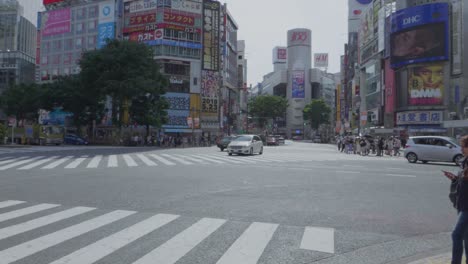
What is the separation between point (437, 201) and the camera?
30.9 feet

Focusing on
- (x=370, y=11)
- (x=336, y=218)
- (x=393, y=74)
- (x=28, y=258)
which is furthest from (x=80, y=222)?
(x=370, y=11)

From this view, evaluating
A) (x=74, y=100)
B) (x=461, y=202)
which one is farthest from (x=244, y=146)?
(x=74, y=100)

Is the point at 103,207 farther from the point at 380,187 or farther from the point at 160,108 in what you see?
the point at 160,108

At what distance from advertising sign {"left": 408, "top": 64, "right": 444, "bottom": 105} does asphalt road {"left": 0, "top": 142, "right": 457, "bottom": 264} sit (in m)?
43.7

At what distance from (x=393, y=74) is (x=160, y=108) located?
1319 inches

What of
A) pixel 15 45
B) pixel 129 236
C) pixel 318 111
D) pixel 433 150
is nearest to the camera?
pixel 129 236

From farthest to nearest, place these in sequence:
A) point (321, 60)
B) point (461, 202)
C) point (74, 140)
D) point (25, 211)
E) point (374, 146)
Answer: point (321, 60) → point (74, 140) → point (374, 146) → point (25, 211) → point (461, 202)

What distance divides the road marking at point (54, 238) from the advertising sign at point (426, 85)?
170ft

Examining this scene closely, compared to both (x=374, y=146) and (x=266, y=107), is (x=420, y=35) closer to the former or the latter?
(x=374, y=146)

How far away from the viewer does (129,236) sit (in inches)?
237

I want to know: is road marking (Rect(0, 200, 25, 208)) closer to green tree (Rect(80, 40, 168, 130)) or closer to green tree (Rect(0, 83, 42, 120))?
green tree (Rect(80, 40, 168, 130))

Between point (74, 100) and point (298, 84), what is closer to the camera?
point (74, 100)

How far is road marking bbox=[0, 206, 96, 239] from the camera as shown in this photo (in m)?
6.18

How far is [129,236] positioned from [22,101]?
57.7 m
